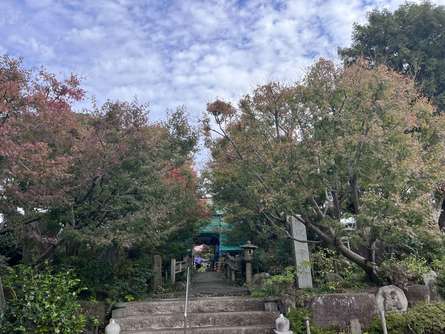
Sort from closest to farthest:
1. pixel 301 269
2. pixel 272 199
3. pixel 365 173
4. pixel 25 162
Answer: pixel 25 162
pixel 272 199
pixel 365 173
pixel 301 269

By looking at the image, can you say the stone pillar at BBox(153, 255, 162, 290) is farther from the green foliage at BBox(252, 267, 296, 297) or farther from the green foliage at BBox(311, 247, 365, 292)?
the green foliage at BBox(311, 247, 365, 292)

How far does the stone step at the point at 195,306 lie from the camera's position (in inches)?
307

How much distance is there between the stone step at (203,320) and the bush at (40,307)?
1.07 metres

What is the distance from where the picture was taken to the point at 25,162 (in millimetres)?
5754

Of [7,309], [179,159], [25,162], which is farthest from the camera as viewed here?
[179,159]

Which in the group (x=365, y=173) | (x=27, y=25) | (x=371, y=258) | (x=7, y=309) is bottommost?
(x=7, y=309)

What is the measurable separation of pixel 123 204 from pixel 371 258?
200 inches

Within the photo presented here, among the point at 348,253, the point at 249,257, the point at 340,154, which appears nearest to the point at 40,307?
the point at 348,253

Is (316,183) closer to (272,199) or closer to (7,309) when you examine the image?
(272,199)

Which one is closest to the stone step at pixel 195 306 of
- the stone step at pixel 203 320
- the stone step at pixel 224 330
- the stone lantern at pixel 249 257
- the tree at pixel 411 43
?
the stone step at pixel 203 320

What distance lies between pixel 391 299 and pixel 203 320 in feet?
11.7

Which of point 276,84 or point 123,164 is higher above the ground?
point 276,84

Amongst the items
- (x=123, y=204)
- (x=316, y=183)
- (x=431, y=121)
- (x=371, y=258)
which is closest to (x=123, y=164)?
(x=123, y=204)

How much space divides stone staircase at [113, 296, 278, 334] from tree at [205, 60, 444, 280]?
2.11 meters
